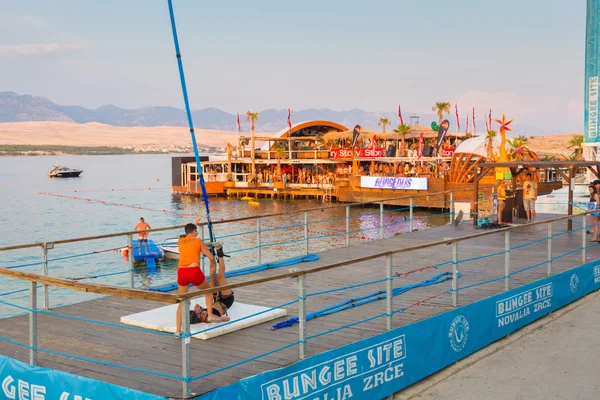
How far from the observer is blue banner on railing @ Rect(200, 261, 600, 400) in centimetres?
712

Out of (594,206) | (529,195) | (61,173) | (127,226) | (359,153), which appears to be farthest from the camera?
(61,173)

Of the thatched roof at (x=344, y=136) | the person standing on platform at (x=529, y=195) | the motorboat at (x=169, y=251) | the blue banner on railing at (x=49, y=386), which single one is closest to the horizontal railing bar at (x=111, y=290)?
the blue banner on railing at (x=49, y=386)

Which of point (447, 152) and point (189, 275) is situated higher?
point (447, 152)

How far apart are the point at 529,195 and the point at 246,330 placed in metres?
14.4

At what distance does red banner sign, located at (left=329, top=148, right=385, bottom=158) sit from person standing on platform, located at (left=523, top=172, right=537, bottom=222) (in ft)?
157

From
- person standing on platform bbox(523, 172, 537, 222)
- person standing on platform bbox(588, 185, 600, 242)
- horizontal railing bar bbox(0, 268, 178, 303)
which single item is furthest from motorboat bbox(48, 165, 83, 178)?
horizontal railing bar bbox(0, 268, 178, 303)

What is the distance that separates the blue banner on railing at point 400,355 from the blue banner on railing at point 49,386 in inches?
39.3

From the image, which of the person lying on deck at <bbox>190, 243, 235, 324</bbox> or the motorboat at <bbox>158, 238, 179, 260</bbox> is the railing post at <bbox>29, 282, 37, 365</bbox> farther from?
the motorboat at <bbox>158, 238, 179, 260</bbox>

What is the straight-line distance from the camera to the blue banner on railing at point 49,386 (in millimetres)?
6609

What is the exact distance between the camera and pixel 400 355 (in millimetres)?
8719

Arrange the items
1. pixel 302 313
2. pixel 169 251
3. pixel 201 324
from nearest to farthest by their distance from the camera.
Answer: pixel 302 313, pixel 201 324, pixel 169 251

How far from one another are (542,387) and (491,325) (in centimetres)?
192

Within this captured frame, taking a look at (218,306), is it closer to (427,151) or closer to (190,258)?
(190,258)

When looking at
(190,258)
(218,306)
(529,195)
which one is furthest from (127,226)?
(190,258)
